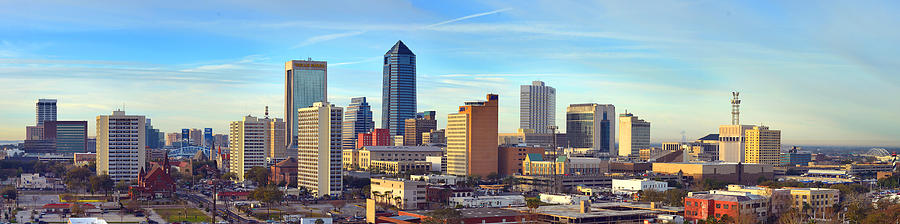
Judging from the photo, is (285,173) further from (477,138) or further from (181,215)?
(181,215)

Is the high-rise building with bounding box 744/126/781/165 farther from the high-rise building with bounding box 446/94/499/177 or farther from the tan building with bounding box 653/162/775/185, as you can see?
the high-rise building with bounding box 446/94/499/177

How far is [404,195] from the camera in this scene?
98.9 meters

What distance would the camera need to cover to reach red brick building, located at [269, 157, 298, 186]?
436ft

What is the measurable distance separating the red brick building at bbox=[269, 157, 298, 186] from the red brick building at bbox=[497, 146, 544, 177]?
132ft

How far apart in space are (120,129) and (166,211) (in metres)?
42.1

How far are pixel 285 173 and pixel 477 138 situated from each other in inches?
1346

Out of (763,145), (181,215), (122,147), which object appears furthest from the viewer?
(763,145)

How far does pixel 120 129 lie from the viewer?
13200 cm

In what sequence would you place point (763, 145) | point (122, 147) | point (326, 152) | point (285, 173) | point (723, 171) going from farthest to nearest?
point (763, 145) < point (723, 171) < point (285, 173) < point (122, 147) < point (326, 152)

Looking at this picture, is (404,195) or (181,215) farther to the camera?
(404,195)

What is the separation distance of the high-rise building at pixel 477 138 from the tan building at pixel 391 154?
84.2ft

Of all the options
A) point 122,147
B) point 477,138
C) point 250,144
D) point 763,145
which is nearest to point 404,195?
point 477,138

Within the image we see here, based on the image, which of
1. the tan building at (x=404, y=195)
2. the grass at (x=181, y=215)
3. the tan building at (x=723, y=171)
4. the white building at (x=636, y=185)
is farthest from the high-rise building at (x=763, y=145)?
the grass at (x=181, y=215)

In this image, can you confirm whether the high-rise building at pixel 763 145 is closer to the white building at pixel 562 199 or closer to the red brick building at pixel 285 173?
the red brick building at pixel 285 173
